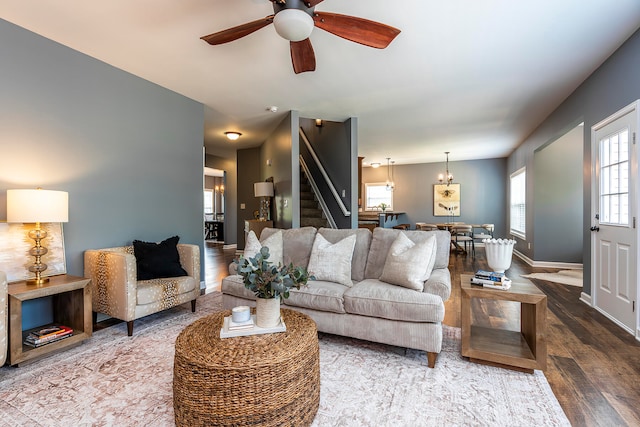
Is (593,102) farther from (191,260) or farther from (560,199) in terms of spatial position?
Answer: (191,260)

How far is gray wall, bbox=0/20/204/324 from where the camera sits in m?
2.62

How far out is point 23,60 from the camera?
2633 mm

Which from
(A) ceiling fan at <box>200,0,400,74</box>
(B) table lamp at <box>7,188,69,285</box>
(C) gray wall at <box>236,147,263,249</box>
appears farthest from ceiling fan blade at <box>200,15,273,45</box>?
(C) gray wall at <box>236,147,263,249</box>

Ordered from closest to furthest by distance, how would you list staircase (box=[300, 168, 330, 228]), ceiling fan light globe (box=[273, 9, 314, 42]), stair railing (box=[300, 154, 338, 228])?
ceiling fan light globe (box=[273, 9, 314, 42])
stair railing (box=[300, 154, 338, 228])
staircase (box=[300, 168, 330, 228])

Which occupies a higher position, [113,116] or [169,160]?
[113,116]

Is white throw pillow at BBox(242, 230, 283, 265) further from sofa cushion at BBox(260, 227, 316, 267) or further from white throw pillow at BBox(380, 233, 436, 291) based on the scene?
white throw pillow at BBox(380, 233, 436, 291)

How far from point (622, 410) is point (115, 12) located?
13.9 ft

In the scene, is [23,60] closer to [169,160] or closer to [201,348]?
[169,160]

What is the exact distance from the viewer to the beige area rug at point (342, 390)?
1.62 meters

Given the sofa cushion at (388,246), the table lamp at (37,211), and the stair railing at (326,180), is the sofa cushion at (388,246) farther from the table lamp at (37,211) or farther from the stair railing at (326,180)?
the table lamp at (37,211)

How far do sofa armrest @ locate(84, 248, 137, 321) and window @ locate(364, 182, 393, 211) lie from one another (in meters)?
8.72

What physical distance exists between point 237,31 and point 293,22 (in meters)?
0.48

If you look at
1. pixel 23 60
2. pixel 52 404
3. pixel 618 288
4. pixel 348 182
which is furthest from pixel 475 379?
pixel 23 60

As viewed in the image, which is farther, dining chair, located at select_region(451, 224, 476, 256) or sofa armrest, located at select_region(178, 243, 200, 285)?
dining chair, located at select_region(451, 224, 476, 256)
